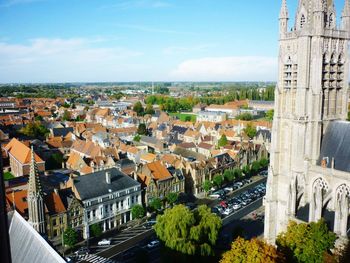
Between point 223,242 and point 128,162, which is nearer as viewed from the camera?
point 223,242

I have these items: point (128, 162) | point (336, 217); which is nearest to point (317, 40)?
point (336, 217)

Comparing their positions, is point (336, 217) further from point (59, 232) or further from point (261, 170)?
point (261, 170)

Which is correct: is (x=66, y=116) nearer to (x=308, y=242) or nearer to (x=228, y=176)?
(x=228, y=176)

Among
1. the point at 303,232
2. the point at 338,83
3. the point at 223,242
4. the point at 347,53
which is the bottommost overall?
the point at 223,242

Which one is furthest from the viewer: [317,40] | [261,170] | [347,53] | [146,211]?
[261,170]

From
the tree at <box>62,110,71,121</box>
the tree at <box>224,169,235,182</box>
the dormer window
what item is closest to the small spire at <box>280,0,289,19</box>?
the dormer window

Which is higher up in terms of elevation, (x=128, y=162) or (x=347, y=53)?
(x=347, y=53)

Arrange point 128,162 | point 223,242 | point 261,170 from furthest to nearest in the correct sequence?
point 261,170 < point 128,162 < point 223,242

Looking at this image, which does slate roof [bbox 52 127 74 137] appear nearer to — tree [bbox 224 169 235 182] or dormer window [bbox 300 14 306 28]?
tree [bbox 224 169 235 182]
